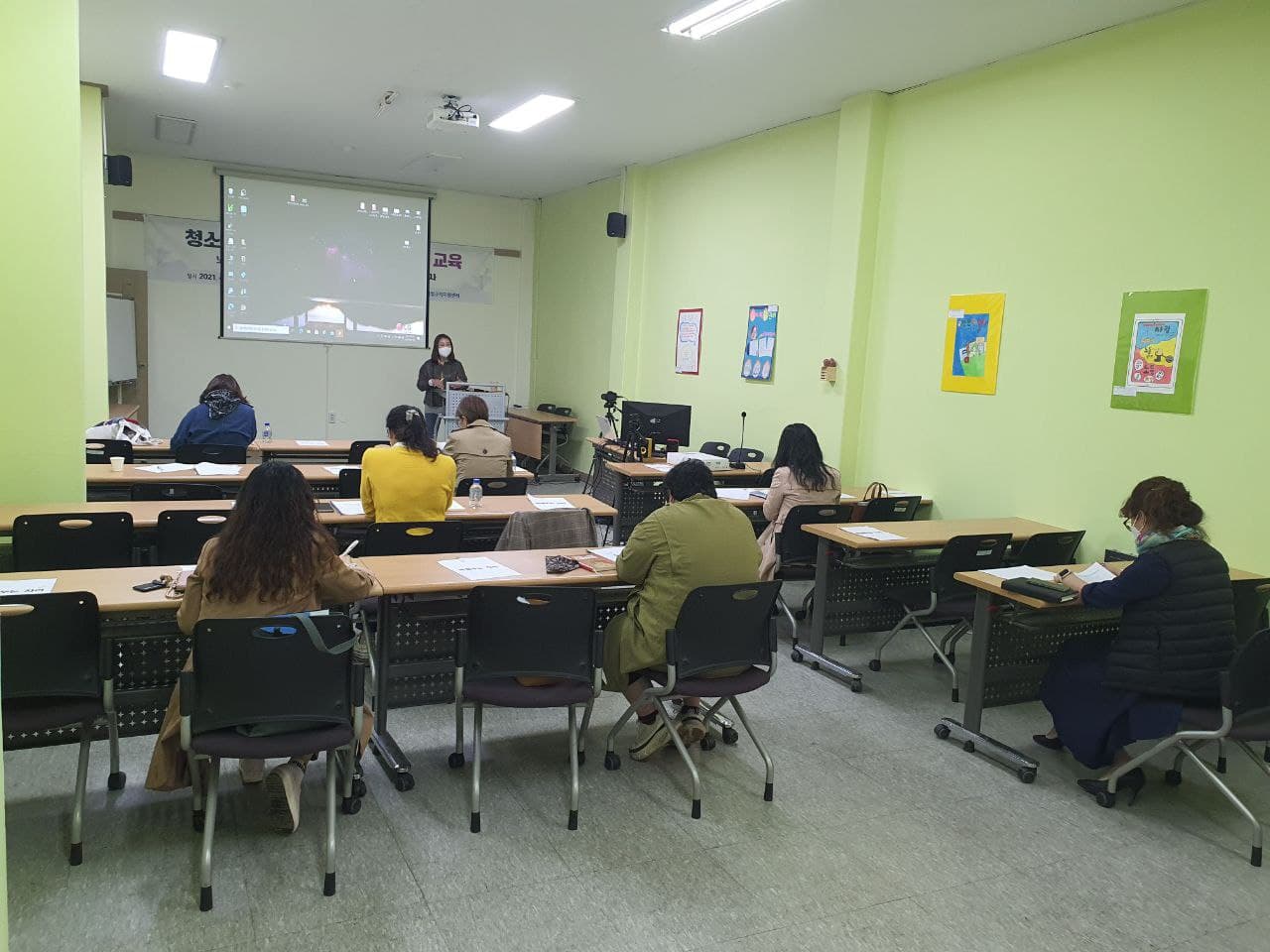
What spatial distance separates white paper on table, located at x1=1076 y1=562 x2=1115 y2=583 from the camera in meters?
3.78

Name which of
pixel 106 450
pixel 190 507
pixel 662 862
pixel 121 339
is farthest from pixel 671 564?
pixel 121 339

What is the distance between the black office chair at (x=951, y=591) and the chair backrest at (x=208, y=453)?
4.31m

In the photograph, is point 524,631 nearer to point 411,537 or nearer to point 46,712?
point 411,537

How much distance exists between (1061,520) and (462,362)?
8.13m

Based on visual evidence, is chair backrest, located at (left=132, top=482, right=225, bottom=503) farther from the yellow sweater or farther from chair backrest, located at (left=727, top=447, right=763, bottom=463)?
chair backrest, located at (left=727, top=447, right=763, bottom=463)

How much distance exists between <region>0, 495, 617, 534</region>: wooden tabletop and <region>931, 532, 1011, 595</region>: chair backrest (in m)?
1.68

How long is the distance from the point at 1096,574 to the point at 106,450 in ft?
19.0

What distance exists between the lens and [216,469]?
17.9 ft

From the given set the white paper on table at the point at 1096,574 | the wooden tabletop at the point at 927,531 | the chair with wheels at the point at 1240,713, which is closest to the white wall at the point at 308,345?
the wooden tabletop at the point at 927,531

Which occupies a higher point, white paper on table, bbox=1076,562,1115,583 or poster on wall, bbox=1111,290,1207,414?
poster on wall, bbox=1111,290,1207,414

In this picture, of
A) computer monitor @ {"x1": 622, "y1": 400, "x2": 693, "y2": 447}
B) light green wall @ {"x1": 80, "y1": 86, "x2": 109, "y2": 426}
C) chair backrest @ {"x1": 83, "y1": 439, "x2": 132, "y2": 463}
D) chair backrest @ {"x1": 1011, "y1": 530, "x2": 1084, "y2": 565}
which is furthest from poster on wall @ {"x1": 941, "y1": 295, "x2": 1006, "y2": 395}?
light green wall @ {"x1": 80, "y1": 86, "x2": 109, "y2": 426}

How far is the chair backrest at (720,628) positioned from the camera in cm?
311

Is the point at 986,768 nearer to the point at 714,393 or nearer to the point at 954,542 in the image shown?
the point at 954,542

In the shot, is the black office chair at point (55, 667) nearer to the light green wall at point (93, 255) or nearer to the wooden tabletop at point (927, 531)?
the wooden tabletop at point (927, 531)
